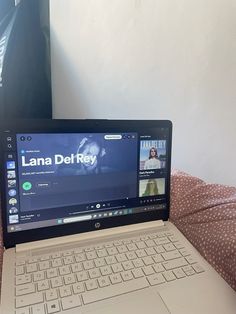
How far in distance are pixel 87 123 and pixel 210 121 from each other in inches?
20.2

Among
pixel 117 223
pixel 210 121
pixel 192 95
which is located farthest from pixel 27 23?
pixel 117 223

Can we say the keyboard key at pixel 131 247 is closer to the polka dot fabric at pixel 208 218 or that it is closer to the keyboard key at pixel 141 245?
the keyboard key at pixel 141 245

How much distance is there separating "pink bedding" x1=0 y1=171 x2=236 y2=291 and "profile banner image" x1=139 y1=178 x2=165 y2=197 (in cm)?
6

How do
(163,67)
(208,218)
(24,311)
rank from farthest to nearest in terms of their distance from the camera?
(163,67), (208,218), (24,311)

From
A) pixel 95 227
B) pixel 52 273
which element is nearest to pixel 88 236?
pixel 95 227

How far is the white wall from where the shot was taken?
87 cm

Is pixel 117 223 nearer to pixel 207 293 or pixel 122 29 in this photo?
pixel 207 293

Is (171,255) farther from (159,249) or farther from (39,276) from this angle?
(39,276)

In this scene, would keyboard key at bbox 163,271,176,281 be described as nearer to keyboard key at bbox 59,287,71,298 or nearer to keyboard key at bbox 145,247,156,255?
keyboard key at bbox 145,247,156,255

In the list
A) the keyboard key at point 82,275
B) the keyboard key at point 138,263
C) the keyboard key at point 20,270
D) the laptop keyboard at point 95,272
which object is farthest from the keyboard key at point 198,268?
the keyboard key at point 20,270

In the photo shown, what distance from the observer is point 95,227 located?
60cm

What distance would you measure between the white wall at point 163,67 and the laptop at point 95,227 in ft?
1.14

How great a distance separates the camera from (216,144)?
92 centimetres

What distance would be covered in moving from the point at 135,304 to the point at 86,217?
0.21 m
